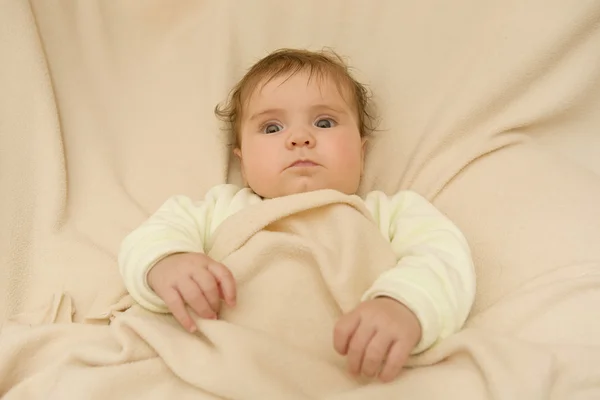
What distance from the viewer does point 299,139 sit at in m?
0.97

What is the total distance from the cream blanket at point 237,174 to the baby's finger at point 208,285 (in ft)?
0.10

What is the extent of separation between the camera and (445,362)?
78 centimetres

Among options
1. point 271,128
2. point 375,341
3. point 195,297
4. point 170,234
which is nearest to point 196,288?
point 195,297

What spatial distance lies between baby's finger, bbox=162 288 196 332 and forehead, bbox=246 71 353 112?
37cm

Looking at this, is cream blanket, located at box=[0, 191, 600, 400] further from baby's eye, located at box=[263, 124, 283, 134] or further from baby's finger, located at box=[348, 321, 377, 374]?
baby's eye, located at box=[263, 124, 283, 134]

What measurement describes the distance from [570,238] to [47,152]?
2.80ft

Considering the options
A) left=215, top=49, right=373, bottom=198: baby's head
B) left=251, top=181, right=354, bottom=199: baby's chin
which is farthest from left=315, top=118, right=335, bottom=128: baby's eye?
left=251, top=181, right=354, bottom=199: baby's chin

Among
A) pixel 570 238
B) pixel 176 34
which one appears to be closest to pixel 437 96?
pixel 570 238

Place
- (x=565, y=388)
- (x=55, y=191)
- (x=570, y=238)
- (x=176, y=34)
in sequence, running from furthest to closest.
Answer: (x=176, y=34), (x=55, y=191), (x=570, y=238), (x=565, y=388)

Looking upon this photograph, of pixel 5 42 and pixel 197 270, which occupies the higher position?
pixel 5 42

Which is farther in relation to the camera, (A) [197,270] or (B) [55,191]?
(B) [55,191]

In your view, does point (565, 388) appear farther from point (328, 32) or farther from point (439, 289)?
point (328, 32)

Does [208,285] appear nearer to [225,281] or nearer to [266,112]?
[225,281]

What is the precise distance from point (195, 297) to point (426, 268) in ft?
1.00
